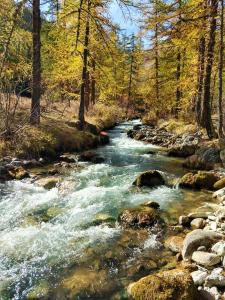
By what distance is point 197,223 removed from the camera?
8.25 meters

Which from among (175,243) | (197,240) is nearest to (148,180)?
(175,243)

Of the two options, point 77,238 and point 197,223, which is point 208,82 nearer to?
point 197,223

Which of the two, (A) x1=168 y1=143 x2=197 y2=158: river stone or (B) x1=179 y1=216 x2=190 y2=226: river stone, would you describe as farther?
(A) x1=168 y1=143 x2=197 y2=158: river stone

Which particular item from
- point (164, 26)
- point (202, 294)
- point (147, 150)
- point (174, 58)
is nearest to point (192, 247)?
point (202, 294)

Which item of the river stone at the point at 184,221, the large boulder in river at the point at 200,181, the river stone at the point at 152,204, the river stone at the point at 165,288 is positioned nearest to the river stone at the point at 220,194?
the large boulder in river at the point at 200,181

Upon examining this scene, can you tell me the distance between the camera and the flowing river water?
236 inches

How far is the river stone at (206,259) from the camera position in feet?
20.4

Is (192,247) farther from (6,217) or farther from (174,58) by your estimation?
(174,58)

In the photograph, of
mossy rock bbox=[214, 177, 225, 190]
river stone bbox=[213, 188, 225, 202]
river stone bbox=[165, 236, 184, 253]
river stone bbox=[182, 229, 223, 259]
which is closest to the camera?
river stone bbox=[182, 229, 223, 259]

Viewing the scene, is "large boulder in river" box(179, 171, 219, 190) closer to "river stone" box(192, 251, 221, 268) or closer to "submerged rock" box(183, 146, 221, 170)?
"submerged rock" box(183, 146, 221, 170)

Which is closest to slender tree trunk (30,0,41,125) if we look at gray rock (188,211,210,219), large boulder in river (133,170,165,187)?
large boulder in river (133,170,165,187)

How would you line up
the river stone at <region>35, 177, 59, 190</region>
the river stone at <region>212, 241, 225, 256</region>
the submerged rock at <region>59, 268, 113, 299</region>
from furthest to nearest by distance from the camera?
the river stone at <region>35, 177, 59, 190</region>, the river stone at <region>212, 241, 225, 256</region>, the submerged rock at <region>59, 268, 113, 299</region>

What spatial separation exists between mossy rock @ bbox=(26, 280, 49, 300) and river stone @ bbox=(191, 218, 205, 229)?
12.4 feet

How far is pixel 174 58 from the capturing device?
93.1ft
